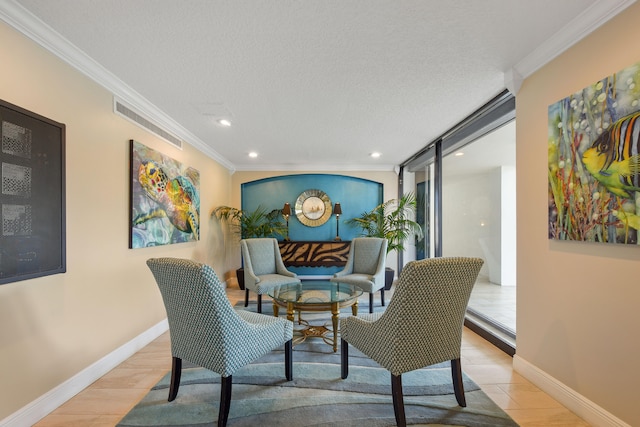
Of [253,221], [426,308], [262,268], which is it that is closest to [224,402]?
[426,308]

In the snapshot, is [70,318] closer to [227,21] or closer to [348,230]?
[227,21]

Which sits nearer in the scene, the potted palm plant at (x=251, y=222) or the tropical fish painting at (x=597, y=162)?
the tropical fish painting at (x=597, y=162)

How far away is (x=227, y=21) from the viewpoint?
5.11 feet

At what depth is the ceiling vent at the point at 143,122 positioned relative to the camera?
231 centimetres

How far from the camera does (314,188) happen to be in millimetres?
5594

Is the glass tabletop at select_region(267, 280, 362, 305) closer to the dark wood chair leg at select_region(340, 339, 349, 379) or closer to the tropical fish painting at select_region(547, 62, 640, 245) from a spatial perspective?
the dark wood chair leg at select_region(340, 339, 349, 379)

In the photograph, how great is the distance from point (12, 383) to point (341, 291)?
238 centimetres

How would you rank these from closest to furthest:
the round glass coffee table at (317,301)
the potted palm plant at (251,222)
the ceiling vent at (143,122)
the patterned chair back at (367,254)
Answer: the ceiling vent at (143,122), the round glass coffee table at (317,301), the patterned chair back at (367,254), the potted palm plant at (251,222)

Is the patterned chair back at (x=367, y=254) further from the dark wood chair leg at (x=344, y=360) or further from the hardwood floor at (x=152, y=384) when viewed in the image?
the dark wood chair leg at (x=344, y=360)

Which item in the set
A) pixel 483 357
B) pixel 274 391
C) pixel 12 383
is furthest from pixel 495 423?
pixel 12 383

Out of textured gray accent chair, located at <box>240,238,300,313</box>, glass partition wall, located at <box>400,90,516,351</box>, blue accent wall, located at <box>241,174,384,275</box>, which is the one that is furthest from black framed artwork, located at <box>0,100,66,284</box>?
blue accent wall, located at <box>241,174,384,275</box>

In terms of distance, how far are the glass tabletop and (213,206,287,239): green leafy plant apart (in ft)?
6.66

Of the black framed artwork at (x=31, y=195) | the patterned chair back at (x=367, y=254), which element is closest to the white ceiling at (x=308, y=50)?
the black framed artwork at (x=31, y=195)

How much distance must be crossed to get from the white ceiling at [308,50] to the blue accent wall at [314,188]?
2.55 meters
